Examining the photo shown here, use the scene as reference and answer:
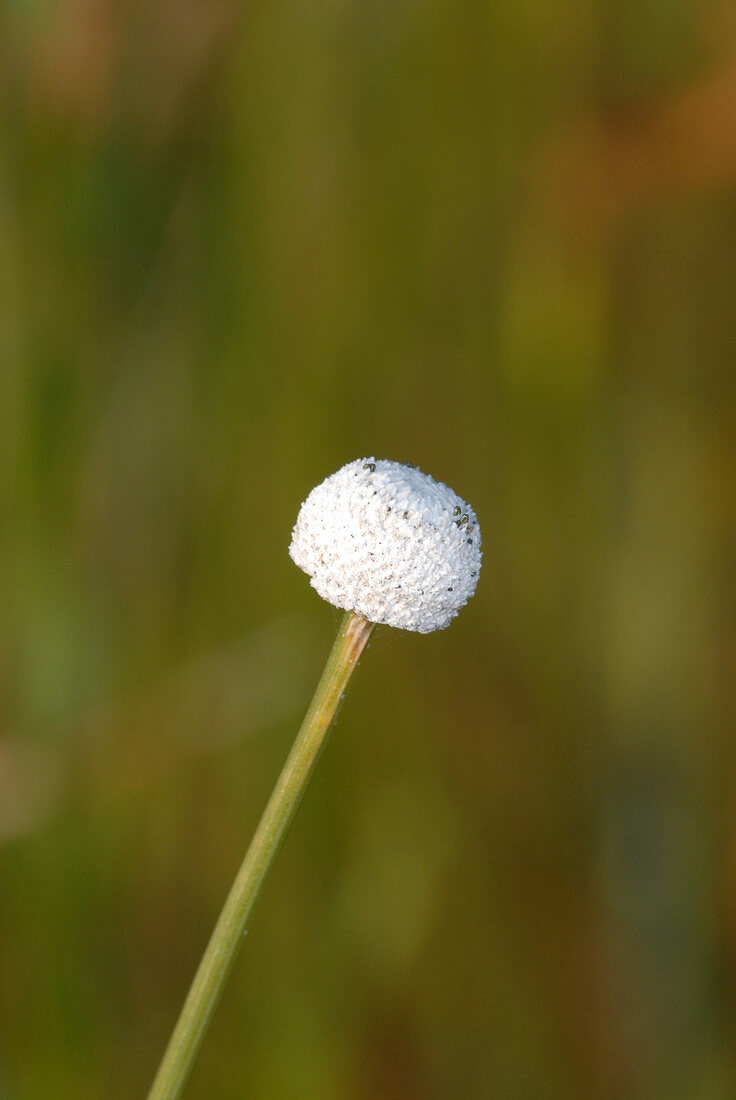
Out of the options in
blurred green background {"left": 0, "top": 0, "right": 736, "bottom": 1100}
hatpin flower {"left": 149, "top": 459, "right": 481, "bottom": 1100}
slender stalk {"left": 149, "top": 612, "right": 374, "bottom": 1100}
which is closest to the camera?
slender stalk {"left": 149, "top": 612, "right": 374, "bottom": 1100}

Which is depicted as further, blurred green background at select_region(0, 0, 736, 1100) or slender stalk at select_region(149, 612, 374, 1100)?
blurred green background at select_region(0, 0, 736, 1100)

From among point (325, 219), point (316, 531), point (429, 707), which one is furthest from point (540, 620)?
point (316, 531)

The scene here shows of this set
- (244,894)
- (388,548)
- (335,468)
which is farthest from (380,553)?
(335,468)

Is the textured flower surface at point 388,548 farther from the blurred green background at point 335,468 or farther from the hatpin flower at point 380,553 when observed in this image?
the blurred green background at point 335,468

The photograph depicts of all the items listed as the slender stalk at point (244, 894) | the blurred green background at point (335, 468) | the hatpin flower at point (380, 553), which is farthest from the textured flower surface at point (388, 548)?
the blurred green background at point (335, 468)

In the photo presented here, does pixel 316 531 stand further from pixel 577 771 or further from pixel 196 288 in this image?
pixel 577 771

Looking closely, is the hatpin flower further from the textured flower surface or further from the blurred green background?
the blurred green background

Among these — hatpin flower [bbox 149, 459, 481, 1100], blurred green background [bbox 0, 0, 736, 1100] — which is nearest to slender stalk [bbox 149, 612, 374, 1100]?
hatpin flower [bbox 149, 459, 481, 1100]
